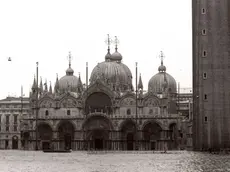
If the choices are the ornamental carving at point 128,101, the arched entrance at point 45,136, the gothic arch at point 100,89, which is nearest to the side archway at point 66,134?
the arched entrance at point 45,136

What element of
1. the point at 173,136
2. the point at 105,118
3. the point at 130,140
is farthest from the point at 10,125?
the point at 173,136

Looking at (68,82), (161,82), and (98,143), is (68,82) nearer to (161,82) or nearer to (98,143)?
(161,82)

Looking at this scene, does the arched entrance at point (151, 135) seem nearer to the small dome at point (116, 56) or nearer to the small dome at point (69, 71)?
the small dome at point (116, 56)

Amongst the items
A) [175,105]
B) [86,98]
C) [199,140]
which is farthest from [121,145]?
[199,140]

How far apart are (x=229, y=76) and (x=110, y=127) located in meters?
39.0

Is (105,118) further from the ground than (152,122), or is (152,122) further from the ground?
(105,118)

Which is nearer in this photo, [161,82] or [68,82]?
[161,82]

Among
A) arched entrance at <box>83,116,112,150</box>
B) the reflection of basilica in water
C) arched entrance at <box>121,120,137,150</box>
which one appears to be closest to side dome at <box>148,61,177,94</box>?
the reflection of basilica in water

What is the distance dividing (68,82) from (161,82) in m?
A: 19.5

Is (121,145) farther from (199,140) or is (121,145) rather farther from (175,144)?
(199,140)

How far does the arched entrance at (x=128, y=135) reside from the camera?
112m

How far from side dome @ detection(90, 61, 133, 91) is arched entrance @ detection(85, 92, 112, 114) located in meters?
3.52

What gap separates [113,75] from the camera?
122 metres

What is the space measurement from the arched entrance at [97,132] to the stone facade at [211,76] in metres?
36.2
